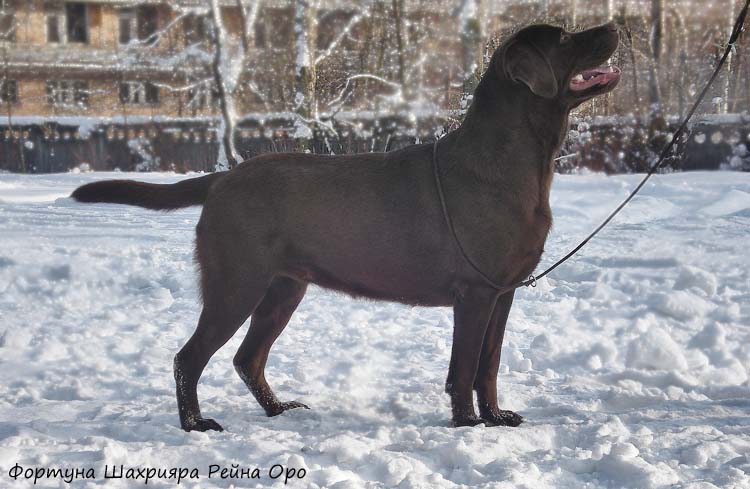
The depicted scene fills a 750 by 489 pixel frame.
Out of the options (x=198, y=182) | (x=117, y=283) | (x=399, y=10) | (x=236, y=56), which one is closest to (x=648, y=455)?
(x=198, y=182)

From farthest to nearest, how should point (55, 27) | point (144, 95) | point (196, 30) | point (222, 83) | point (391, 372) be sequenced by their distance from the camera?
point (55, 27) < point (144, 95) < point (196, 30) < point (222, 83) < point (391, 372)

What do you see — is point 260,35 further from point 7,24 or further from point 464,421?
point 464,421

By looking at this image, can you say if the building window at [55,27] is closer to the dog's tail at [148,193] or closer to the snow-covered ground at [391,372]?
the snow-covered ground at [391,372]

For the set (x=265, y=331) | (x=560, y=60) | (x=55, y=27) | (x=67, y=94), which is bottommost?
(x=265, y=331)

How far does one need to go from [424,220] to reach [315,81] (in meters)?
10.4

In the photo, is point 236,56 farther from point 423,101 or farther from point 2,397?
point 2,397

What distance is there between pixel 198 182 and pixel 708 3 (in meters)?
24.6

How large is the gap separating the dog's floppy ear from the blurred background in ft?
15.8

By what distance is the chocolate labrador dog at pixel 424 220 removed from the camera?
361 cm

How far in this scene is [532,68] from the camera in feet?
11.4

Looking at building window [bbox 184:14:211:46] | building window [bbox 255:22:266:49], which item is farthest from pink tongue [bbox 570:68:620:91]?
building window [bbox 184:14:211:46]

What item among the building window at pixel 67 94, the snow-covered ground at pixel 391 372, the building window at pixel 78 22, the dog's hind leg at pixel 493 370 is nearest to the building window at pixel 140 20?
the building window at pixel 78 22

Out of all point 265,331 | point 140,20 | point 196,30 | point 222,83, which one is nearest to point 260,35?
point 196,30

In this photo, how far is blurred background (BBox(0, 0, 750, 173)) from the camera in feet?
44.1
